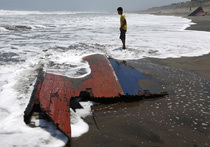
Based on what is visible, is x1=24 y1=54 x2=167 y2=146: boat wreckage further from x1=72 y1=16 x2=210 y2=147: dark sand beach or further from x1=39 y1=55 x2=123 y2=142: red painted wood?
x1=72 y1=16 x2=210 y2=147: dark sand beach

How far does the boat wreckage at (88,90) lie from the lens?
2320 mm

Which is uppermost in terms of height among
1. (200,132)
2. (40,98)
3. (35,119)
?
(40,98)

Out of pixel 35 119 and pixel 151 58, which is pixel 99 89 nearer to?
pixel 35 119

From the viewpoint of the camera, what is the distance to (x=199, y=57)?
5883 millimetres

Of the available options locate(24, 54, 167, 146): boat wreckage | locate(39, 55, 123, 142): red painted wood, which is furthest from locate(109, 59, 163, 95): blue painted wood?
locate(39, 55, 123, 142): red painted wood

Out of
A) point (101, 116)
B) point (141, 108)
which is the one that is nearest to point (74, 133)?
point (101, 116)

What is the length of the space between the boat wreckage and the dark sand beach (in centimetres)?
15

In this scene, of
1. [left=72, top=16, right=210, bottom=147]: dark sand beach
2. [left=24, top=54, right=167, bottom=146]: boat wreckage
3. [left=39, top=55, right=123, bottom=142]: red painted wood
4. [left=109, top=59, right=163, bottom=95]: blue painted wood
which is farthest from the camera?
[left=109, top=59, right=163, bottom=95]: blue painted wood

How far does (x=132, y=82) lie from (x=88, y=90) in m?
0.77

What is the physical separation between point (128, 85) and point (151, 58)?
3.12 m

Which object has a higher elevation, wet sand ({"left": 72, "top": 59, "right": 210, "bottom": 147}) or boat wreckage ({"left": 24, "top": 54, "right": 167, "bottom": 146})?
boat wreckage ({"left": 24, "top": 54, "right": 167, "bottom": 146})

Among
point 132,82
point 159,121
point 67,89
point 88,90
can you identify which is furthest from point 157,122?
point 67,89

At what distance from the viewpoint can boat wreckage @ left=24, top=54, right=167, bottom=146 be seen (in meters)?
2.32

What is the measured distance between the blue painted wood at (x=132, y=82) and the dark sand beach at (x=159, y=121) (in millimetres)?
208
